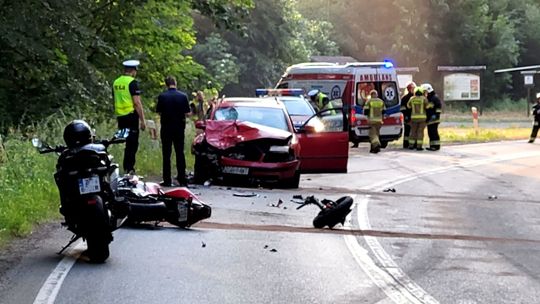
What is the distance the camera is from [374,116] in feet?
90.2

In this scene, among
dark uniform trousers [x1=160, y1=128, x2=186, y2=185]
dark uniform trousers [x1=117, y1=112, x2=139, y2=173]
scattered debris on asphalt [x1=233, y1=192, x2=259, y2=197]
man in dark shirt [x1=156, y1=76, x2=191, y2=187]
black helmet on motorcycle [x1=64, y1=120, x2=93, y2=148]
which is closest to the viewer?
black helmet on motorcycle [x1=64, y1=120, x2=93, y2=148]

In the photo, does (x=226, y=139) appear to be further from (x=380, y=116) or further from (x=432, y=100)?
(x=432, y=100)

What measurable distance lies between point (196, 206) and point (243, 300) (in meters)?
3.62

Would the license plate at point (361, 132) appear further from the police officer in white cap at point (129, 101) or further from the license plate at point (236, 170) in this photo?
the police officer in white cap at point (129, 101)

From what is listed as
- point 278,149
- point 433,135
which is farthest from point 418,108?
point 278,149

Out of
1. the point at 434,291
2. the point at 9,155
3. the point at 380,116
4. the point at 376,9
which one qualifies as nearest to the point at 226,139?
the point at 9,155

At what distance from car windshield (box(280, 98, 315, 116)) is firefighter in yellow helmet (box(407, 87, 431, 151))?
733 centimetres

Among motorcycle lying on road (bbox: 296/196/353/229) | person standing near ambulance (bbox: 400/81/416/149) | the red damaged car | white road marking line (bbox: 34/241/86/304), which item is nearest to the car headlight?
the red damaged car

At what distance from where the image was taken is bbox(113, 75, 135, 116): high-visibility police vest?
15.3 metres

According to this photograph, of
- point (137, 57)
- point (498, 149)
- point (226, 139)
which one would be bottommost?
point (498, 149)

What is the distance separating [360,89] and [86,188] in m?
21.0

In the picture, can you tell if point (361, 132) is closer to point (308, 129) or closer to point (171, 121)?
point (308, 129)

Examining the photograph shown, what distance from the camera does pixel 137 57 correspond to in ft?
80.6

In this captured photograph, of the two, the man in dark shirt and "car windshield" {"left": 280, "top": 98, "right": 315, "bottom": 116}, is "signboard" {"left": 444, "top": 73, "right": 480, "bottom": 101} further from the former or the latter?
the man in dark shirt
